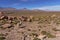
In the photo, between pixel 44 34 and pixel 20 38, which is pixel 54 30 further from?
pixel 20 38

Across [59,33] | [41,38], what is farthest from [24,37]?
[59,33]

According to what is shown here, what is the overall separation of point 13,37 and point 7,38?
28.1 inches

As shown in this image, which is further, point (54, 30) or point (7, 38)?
point (54, 30)

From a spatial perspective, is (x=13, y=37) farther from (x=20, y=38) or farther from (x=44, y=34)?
(x=44, y=34)

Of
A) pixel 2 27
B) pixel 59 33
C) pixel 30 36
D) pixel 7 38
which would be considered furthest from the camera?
pixel 2 27

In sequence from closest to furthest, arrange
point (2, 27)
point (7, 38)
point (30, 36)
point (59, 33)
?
point (7, 38) → point (30, 36) → point (59, 33) → point (2, 27)

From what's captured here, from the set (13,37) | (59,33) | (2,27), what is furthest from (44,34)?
(2,27)

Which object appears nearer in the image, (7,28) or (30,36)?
(30,36)

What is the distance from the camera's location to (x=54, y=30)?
22312 mm

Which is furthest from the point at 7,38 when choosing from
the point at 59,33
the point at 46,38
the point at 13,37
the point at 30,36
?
the point at 59,33

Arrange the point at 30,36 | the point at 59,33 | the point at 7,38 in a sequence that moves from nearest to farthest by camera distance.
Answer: the point at 7,38 < the point at 30,36 < the point at 59,33

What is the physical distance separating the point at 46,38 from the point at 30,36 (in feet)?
5.50

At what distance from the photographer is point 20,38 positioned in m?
17.7

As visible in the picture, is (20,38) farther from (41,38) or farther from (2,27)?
(2,27)
